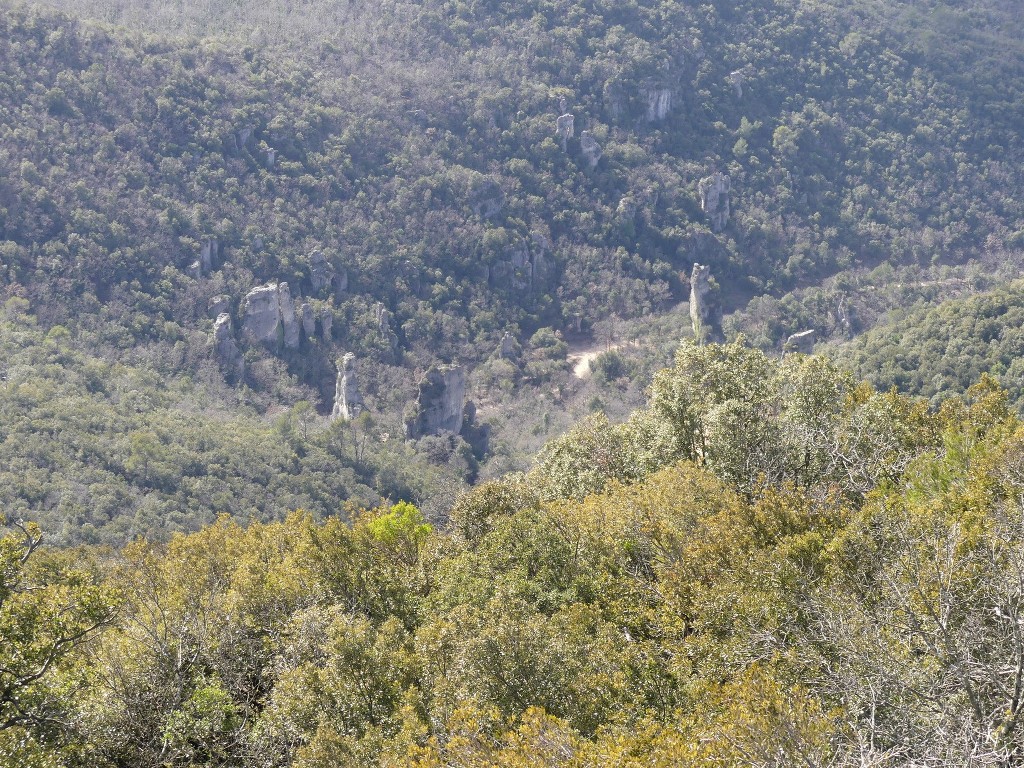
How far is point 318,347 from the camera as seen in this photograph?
406 ft

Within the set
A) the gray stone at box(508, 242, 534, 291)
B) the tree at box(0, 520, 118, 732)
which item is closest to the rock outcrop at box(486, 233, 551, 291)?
the gray stone at box(508, 242, 534, 291)

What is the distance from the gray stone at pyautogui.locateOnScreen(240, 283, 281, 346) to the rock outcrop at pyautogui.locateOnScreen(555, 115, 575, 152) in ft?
213

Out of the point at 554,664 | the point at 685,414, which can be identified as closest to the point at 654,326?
the point at 685,414

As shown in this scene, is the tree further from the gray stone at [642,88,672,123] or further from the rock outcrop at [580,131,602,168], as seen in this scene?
the gray stone at [642,88,672,123]

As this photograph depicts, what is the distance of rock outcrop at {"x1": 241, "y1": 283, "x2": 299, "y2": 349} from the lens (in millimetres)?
119750

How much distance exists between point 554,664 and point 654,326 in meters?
124

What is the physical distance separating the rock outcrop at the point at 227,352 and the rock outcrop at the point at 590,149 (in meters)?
74.4

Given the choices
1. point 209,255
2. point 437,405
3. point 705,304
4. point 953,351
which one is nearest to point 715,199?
point 705,304

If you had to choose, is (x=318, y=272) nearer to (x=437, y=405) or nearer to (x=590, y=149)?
(x=437, y=405)

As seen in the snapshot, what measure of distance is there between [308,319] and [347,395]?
17.1 metres

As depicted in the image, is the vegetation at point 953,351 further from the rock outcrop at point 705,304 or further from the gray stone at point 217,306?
the gray stone at point 217,306

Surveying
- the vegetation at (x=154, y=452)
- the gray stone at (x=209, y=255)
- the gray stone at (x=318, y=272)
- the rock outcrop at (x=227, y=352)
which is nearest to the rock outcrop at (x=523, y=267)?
the gray stone at (x=318, y=272)

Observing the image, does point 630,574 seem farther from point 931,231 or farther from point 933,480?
point 931,231

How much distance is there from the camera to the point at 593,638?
19766 mm
